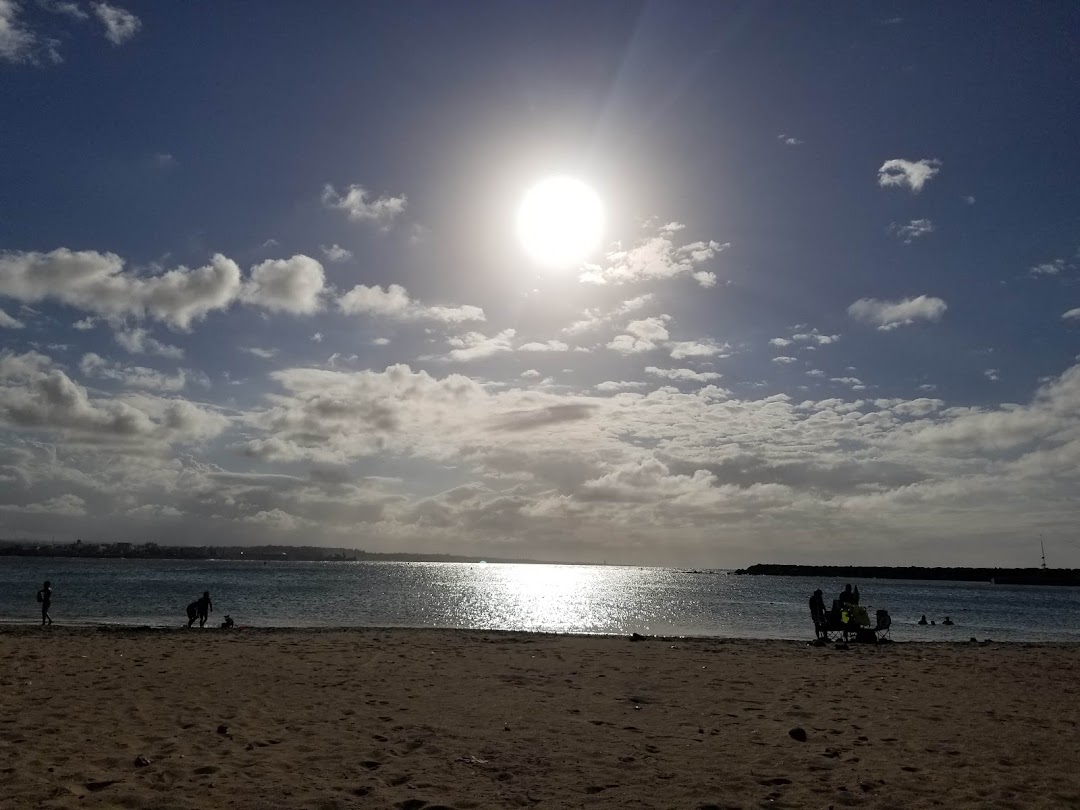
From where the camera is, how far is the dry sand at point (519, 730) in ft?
27.9

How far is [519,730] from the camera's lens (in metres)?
11.8

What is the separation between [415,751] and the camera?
10383 millimetres

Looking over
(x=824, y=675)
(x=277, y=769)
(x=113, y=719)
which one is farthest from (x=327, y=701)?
(x=824, y=675)

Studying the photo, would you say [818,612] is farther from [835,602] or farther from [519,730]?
[519,730]

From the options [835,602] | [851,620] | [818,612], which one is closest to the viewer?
[851,620]

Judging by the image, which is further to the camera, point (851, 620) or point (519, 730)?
point (851, 620)

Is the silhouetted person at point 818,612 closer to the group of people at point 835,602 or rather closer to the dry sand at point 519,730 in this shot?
the group of people at point 835,602

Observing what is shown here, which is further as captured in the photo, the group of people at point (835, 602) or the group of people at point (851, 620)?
the group of people at point (835, 602)

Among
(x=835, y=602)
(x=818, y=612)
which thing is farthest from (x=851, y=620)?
(x=818, y=612)

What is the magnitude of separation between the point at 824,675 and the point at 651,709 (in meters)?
6.83

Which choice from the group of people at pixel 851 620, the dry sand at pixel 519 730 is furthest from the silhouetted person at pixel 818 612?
the dry sand at pixel 519 730

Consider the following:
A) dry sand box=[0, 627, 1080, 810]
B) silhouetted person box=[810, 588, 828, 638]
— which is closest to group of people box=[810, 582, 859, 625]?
silhouetted person box=[810, 588, 828, 638]

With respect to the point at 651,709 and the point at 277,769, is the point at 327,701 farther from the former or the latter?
the point at 651,709

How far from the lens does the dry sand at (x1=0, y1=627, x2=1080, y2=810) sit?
851 centimetres
